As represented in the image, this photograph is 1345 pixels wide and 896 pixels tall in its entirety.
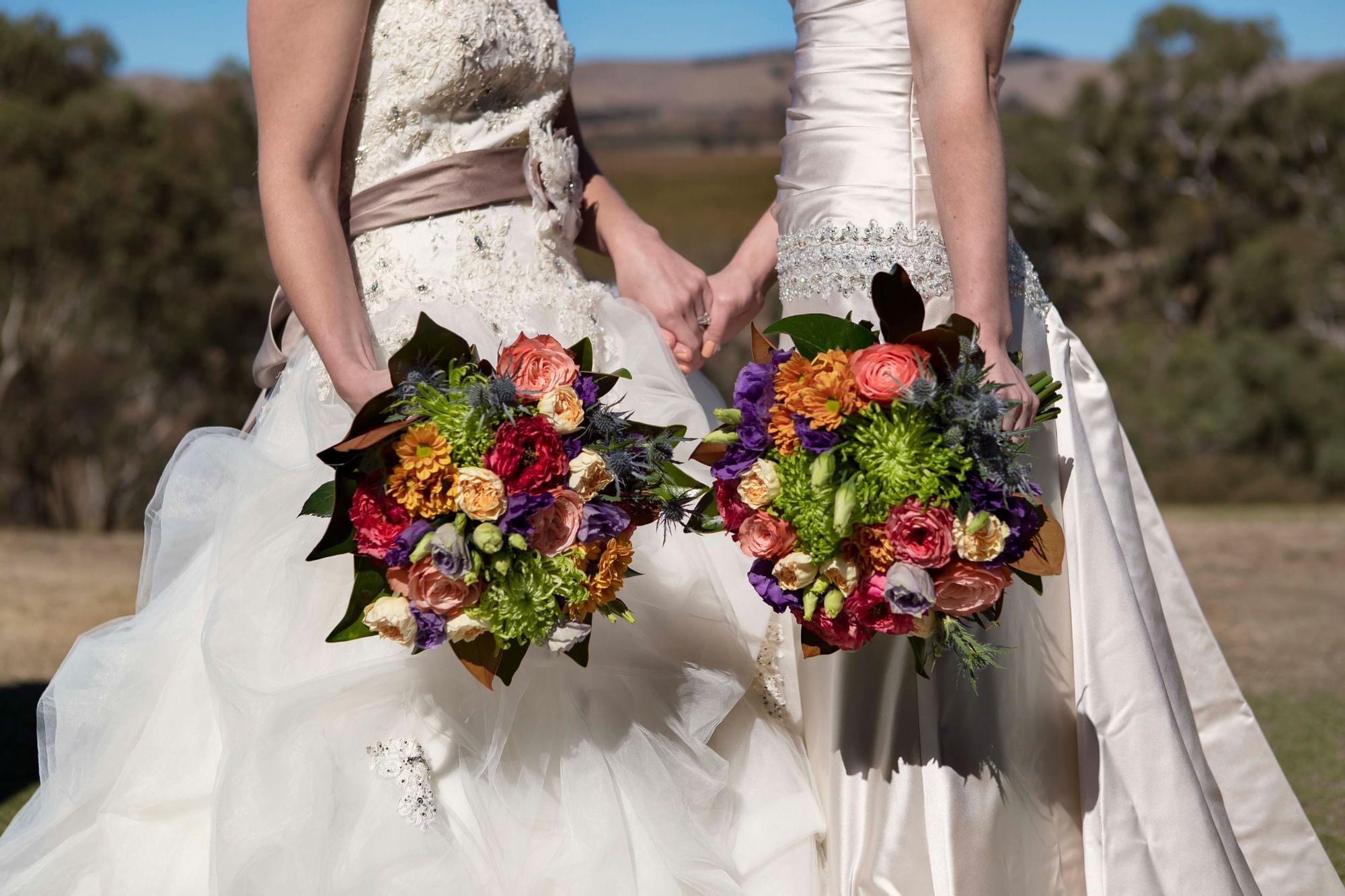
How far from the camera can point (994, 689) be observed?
2334 mm

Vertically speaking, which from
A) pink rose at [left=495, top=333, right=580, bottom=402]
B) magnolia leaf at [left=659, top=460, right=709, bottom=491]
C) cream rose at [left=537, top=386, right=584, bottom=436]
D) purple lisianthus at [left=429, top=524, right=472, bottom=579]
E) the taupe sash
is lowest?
purple lisianthus at [left=429, top=524, right=472, bottom=579]

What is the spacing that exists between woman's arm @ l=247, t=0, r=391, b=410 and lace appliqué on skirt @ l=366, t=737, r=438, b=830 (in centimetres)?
63

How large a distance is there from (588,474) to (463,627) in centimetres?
31

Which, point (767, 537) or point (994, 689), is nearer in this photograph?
point (767, 537)

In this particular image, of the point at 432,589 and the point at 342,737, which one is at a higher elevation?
the point at 432,589

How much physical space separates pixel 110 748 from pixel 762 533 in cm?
136

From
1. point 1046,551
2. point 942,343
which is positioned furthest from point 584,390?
point 1046,551

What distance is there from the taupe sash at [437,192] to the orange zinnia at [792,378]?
967 millimetres

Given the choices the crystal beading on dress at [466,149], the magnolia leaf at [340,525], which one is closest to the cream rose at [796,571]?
the magnolia leaf at [340,525]

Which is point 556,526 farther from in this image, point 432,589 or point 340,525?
point 340,525

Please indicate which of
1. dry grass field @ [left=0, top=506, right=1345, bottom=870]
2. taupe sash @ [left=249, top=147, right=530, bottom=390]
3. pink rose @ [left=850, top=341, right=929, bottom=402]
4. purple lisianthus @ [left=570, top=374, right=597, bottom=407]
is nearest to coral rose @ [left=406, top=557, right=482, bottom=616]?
purple lisianthus @ [left=570, top=374, right=597, bottom=407]

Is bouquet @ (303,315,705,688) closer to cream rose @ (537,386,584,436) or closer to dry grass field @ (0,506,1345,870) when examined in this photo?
cream rose @ (537,386,584,436)

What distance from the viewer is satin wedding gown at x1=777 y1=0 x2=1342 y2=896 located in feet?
7.48

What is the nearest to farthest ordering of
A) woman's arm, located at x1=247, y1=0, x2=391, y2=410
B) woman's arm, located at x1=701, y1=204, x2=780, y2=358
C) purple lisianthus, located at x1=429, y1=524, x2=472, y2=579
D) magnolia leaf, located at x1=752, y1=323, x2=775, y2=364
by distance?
purple lisianthus, located at x1=429, y1=524, x2=472, y2=579 < magnolia leaf, located at x1=752, y1=323, x2=775, y2=364 < woman's arm, located at x1=247, y1=0, x2=391, y2=410 < woman's arm, located at x1=701, y1=204, x2=780, y2=358
